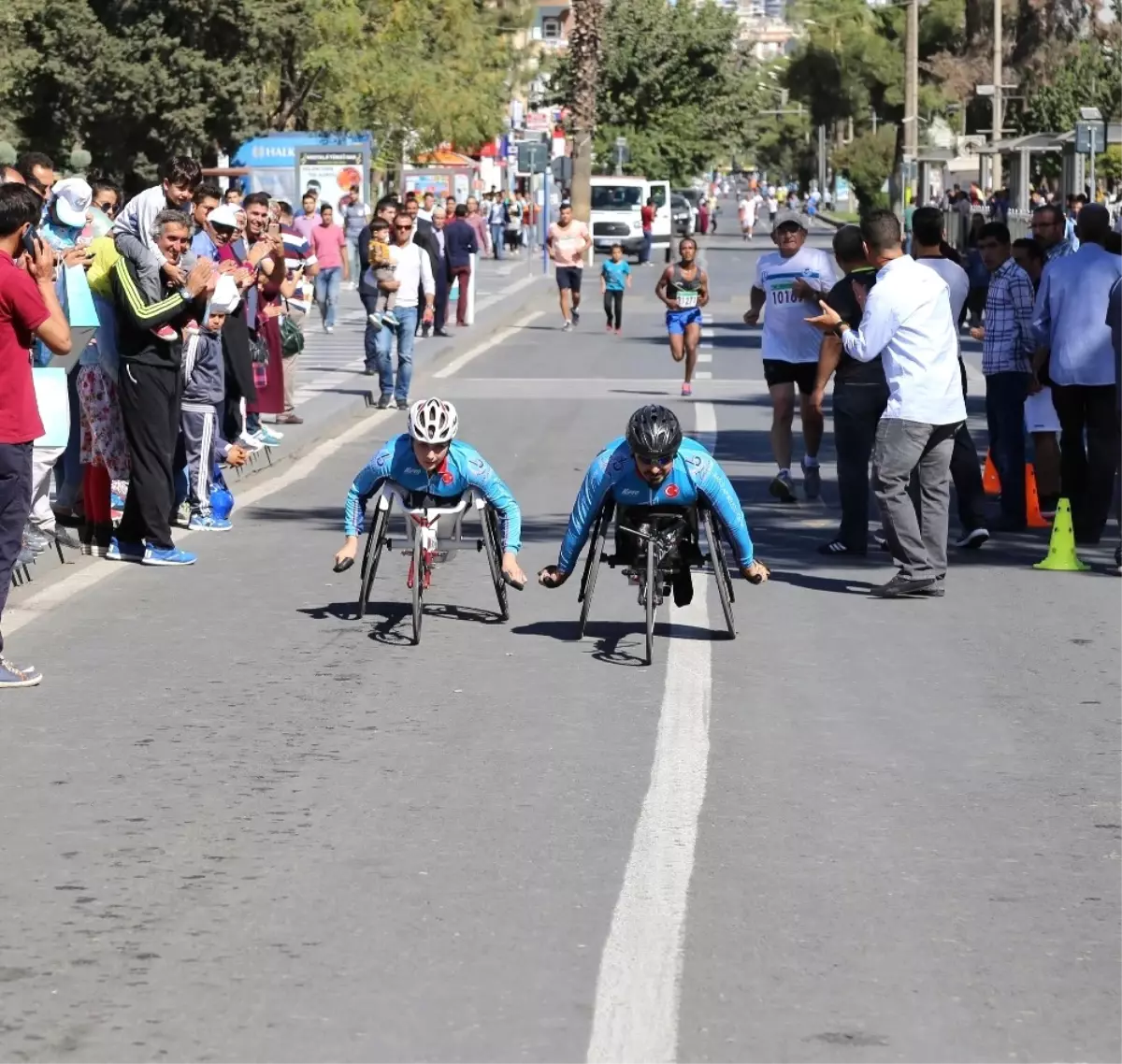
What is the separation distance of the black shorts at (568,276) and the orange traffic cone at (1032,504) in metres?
21.0

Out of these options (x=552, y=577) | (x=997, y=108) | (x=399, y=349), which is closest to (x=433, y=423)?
(x=552, y=577)

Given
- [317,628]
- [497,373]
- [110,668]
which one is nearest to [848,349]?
[317,628]

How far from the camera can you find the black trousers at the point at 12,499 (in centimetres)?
876

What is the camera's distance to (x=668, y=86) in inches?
3452

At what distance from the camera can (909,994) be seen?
5.29 meters

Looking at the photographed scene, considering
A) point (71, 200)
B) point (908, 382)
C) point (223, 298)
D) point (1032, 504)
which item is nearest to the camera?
point (908, 382)

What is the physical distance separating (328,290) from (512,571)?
72.7 ft

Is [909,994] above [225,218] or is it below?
below

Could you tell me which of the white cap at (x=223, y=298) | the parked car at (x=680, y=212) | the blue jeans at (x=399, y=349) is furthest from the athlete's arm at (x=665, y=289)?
the parked car at (x=680, y=212)

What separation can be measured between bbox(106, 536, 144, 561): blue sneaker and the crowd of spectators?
1cm

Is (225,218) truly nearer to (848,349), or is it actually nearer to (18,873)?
Answer: (848,349)

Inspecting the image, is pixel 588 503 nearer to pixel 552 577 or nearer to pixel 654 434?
pixel 552 577

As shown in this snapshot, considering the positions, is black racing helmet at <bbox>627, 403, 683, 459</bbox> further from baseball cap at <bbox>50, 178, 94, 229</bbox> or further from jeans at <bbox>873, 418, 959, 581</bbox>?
baseball cap at <bbox>50, 178, 94, 229</bbox>

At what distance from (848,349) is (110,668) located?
12.8 feet
